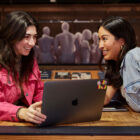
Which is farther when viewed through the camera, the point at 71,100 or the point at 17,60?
the point at 17,60

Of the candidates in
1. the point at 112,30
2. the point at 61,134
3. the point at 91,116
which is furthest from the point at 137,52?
the point at 61,134

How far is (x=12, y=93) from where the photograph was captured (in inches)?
68.9

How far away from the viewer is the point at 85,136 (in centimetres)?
124

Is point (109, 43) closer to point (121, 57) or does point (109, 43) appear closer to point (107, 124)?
point (121, 57)

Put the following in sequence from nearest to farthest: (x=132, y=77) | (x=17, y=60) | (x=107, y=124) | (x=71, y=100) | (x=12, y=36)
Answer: (x=71, y=100) < (x=107, y=124) < (x=132, y=77) < (x=12, y=36) < (x=17, y=60)

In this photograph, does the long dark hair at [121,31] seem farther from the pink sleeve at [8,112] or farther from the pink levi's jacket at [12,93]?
the pink sleeve at [8,112]

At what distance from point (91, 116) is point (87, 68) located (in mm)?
2144

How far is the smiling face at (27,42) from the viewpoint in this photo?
171 cm

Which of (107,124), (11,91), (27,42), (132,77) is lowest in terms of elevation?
(107,124)

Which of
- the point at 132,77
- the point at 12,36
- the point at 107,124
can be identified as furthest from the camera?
the point at 12,36

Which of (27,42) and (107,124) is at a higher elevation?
(27,42)

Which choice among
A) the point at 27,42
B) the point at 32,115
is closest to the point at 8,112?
the point at 32,115

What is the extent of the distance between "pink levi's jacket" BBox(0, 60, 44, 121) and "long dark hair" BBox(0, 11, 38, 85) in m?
0.05

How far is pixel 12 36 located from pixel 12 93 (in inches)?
15.7
